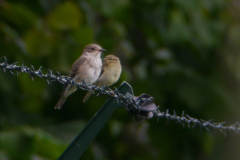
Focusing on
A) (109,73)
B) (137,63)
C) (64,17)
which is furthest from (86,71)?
(137,63)

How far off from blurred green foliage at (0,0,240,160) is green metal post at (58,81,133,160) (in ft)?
9.64

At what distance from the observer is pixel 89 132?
8.76ft

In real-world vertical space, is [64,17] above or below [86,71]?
above

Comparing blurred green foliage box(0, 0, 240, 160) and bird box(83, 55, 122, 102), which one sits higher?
blurred green foliage box(0, 0, 240, 160)

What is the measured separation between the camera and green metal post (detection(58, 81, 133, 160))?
2.61 m

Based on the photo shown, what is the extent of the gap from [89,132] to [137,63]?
5.76m

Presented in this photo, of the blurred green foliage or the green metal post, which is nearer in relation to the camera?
the green metal post

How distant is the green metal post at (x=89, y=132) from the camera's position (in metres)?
2.61

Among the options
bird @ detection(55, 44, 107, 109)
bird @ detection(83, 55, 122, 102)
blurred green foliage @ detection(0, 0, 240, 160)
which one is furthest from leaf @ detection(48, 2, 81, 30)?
bird @ detection(83, 55, 122, 102)

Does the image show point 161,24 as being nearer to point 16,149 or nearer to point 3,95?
point 3,95

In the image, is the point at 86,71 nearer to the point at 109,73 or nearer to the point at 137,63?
the point at 109,73

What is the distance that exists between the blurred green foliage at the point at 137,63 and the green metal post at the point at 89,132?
2938 mm

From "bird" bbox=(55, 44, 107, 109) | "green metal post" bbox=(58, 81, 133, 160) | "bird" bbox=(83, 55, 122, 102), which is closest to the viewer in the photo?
"green metal post" bbox=(58, 81, 133, 160)

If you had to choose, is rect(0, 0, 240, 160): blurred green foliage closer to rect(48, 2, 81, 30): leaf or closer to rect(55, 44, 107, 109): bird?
rect(48, 2, 81, 30): leaf
